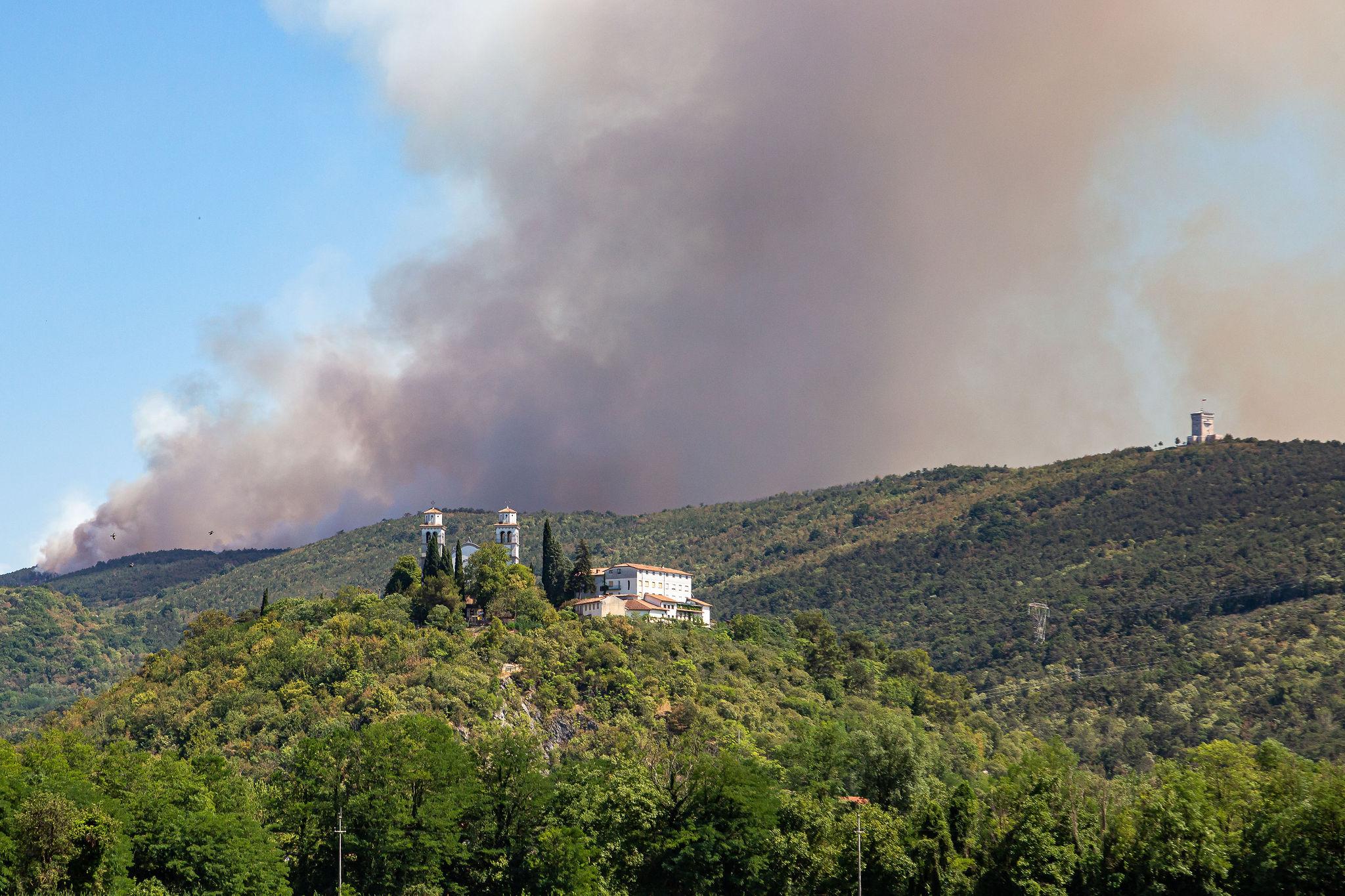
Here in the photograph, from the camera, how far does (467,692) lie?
13300 cm

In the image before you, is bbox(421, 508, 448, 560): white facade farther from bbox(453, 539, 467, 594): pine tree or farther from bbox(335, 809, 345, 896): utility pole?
bbox(335, 809, 345, 896): utility pole

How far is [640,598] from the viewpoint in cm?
17138

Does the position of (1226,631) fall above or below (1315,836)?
above

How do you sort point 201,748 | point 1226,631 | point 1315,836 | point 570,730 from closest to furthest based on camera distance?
point 1315,836, point 201,748, point 570,730, point 1226,631

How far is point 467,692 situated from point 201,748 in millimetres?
23249

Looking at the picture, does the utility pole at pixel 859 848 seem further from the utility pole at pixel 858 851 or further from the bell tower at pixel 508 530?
the bell tower at pixel 508 530

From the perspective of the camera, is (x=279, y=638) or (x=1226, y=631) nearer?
(x=279, y=638)

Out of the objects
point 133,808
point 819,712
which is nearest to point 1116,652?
point 819,712

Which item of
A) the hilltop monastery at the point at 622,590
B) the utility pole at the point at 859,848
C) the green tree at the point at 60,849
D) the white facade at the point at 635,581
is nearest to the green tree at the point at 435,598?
the hilltop monastery at the point at 622,590

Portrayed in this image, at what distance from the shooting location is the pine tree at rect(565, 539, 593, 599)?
161750 millimetres

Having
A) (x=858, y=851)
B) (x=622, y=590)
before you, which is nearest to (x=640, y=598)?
(x=622, y=590)

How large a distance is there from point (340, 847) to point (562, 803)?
15043 mm

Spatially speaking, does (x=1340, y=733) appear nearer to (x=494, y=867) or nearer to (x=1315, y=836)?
(x=1315, y=836)

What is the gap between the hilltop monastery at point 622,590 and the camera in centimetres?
16100
